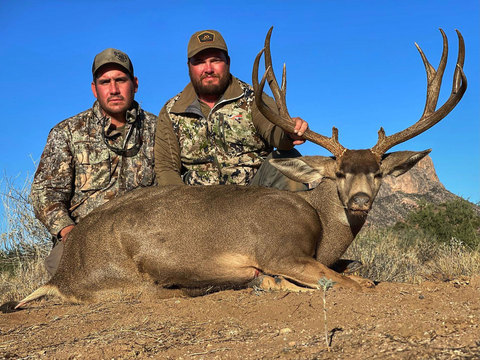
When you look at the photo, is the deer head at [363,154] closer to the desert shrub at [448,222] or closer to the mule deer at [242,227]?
the mule deer at [242,227]

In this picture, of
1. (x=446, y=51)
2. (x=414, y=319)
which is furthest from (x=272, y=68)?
(x=414, y=319)

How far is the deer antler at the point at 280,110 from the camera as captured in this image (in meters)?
5.80

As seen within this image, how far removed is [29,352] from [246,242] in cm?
232

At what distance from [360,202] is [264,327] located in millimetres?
1748

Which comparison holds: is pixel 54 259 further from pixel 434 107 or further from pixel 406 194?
pixel 406 194

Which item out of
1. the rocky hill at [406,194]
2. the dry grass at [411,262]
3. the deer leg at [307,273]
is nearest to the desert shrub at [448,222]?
the dry grass at [411,262]

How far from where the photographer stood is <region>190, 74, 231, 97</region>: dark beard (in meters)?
8.15

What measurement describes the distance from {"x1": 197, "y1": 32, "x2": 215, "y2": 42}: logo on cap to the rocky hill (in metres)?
10.9

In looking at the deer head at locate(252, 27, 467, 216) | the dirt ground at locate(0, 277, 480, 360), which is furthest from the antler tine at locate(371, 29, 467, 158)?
the dirt ground at locate(0, 277, 480, 360)

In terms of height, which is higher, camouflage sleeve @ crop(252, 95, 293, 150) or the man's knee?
camouflage sleeve @ crop(252, 95, 293, 150)

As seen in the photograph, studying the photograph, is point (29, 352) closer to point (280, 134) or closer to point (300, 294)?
point (300, 294)

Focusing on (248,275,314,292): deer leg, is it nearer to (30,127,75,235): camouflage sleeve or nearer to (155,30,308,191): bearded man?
(155,30,308,191): bearded man

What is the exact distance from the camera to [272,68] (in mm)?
6324

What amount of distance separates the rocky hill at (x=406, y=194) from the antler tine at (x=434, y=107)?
11.7 meters
